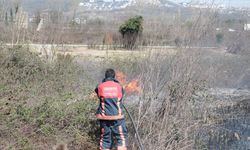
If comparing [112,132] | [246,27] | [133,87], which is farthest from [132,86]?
[246,27]

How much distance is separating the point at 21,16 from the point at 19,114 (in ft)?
20.0

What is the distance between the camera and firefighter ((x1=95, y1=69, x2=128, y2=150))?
882 centimetres

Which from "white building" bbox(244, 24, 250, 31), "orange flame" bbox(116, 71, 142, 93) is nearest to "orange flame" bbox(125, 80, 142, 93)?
"orange flame" bbox(116, 71, 142, 93)

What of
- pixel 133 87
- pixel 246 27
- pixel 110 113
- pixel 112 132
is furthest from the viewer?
pixel 246 27

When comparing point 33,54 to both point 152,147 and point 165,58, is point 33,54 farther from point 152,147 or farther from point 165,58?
point 152,147

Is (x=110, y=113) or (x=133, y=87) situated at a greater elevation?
(x=133, y=87)

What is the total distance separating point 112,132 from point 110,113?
433mm

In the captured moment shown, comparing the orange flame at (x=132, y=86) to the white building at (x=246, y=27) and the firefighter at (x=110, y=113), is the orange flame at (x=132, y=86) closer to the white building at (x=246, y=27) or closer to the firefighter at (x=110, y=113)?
the firefighter at (x=110, y=113)

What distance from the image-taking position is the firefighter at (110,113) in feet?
28.9

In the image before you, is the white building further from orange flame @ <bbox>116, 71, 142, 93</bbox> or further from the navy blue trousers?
the navy blue trousers

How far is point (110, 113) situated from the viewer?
884 centimetres

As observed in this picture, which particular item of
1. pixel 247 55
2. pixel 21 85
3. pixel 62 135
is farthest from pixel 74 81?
pixel 247 55

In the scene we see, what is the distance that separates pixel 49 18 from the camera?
17188 millimetres

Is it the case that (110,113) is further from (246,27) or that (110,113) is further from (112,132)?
(246,27)
